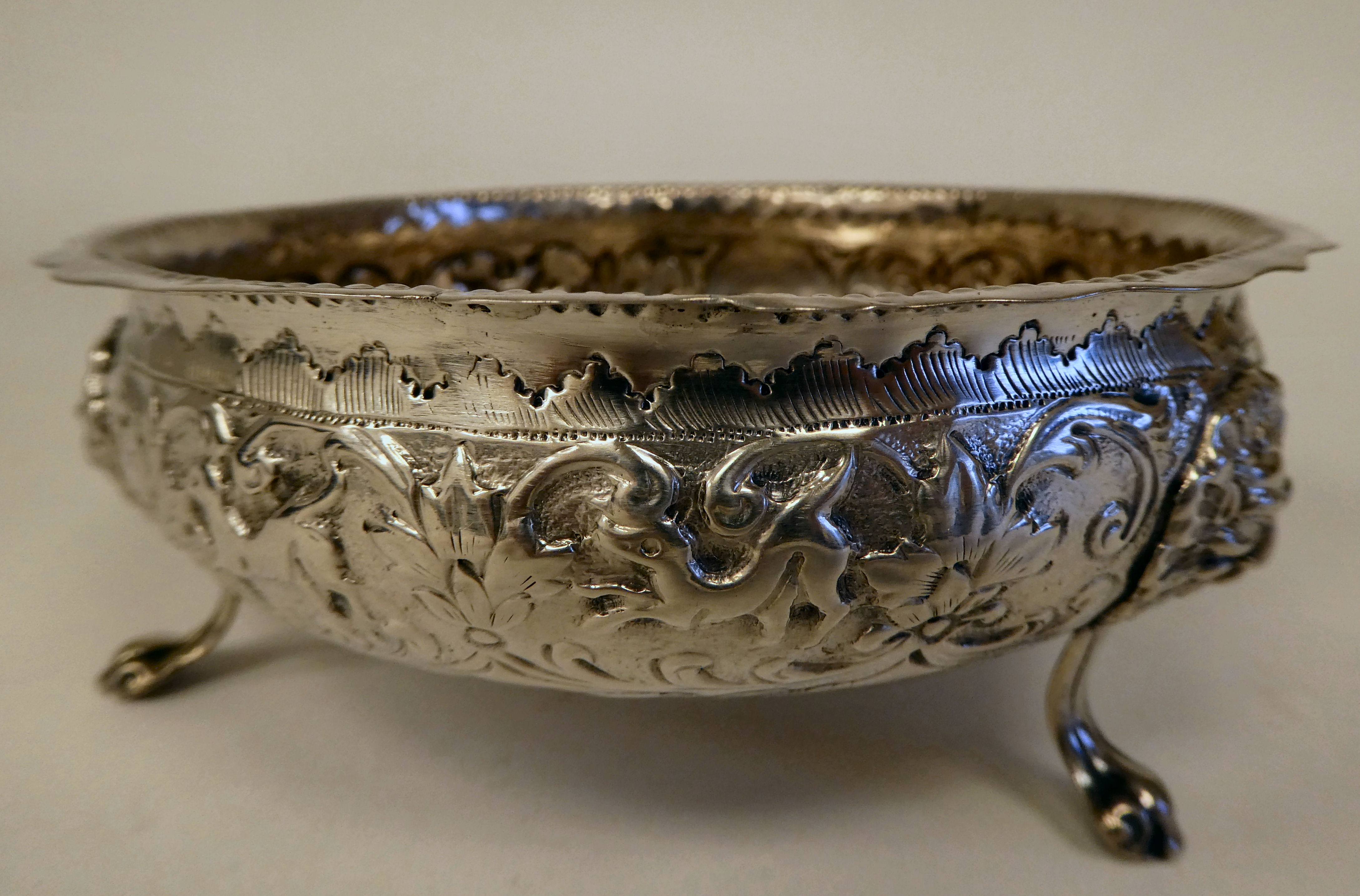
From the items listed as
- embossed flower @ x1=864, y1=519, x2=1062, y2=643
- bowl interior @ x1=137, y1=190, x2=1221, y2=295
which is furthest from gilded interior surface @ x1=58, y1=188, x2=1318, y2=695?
bowl interior @ x1=137, y1=190, x2=1221, y2=295

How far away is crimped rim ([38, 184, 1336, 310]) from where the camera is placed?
970 millimetres

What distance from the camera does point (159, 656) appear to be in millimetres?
1588

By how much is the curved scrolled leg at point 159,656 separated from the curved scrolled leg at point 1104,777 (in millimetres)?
1005

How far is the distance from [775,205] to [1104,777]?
3.60 feet

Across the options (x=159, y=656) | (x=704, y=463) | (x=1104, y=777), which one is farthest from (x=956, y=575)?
(x=159, y=656)

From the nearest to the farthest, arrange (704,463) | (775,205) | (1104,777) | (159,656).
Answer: (704,463) → (1104,777) → (159,656) → (775,205)

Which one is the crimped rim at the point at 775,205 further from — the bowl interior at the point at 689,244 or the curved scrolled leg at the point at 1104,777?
the curved scrolled leg at the point at 1104,777

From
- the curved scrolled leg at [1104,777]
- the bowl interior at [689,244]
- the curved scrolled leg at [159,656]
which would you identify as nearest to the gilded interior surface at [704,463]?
the curved scrolled leg at [1104,777]

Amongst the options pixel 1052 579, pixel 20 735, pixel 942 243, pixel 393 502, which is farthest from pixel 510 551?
pixel 942 243

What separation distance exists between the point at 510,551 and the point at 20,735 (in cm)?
86

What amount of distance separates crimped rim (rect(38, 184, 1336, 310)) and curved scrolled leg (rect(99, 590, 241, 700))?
445 millimetres

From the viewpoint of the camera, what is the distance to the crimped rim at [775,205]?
3.18 feet

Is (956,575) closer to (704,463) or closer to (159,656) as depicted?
(704,463)

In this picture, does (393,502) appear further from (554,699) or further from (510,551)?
(554,699)
